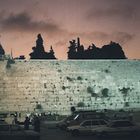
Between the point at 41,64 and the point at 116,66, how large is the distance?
9.69 metres

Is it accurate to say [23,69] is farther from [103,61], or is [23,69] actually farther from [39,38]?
[39,38]

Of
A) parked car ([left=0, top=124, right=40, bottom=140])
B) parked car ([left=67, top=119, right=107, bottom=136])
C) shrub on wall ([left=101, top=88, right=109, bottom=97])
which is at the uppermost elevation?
shrub on wall ([left=101, top=88, right=109, bottom=97])

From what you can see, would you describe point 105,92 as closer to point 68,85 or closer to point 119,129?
point 68,85

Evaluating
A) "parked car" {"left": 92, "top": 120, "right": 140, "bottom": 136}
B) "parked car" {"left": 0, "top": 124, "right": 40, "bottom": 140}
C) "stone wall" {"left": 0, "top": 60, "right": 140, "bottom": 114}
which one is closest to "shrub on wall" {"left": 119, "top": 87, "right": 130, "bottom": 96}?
"stone wall" {"left": 0, "top": 60, "right": 140, "bottom": 114}

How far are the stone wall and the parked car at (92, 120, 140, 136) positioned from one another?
119ft

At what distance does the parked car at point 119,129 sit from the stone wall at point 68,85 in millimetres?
36192

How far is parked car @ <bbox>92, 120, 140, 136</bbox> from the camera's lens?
1197 inches

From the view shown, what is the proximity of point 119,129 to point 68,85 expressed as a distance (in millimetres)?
39433

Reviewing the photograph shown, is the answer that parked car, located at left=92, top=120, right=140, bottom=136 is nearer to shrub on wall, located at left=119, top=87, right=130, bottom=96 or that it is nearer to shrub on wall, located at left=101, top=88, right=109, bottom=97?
shrub on wall, located at left=101, top=88, right=109, bottom=97

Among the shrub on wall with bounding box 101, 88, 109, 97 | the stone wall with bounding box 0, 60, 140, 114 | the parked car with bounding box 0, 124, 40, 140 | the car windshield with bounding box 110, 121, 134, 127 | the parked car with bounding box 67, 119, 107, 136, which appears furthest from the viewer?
the shrub on wall with bounding box 101, 88, 109, 97

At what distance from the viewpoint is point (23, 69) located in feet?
226

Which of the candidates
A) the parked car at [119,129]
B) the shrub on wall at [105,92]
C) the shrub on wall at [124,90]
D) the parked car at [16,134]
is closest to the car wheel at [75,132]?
the parked car at [119,129]

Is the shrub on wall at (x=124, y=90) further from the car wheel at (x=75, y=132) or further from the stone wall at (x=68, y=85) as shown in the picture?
the car wheel at (x=75, y=132)

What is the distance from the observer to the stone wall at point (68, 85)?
6794cm
